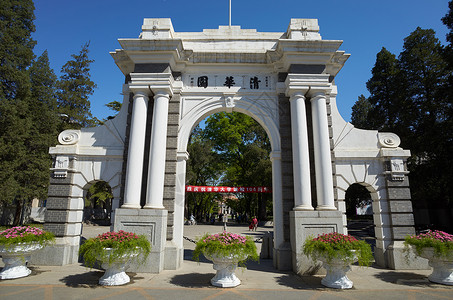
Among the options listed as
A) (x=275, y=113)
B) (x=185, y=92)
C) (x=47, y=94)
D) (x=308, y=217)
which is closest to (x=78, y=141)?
(x=185, y=92)

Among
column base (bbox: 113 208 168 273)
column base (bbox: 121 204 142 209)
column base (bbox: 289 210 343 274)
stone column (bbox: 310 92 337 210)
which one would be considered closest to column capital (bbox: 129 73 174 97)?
column base (bbox: 121 204 142 209)

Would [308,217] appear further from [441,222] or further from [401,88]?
[441,222]

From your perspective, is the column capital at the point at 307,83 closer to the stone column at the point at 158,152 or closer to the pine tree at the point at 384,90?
the stone column at the point at 158,152

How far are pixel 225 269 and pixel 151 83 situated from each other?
239 inches

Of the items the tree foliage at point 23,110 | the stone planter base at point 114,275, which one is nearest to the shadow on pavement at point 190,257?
the stone planter base at point 114,275

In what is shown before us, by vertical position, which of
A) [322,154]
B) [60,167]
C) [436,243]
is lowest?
[436,243]

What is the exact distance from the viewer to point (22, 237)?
6684 mm

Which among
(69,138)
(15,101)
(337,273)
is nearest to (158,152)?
(69,138)

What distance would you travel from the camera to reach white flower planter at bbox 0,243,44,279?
6.53 meters

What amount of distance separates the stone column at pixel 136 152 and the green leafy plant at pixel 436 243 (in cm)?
764

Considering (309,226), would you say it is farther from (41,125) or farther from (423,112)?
(41,125)

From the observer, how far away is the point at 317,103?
8.78 metres

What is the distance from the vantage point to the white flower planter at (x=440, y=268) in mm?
6418

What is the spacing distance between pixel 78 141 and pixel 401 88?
62.0ft
